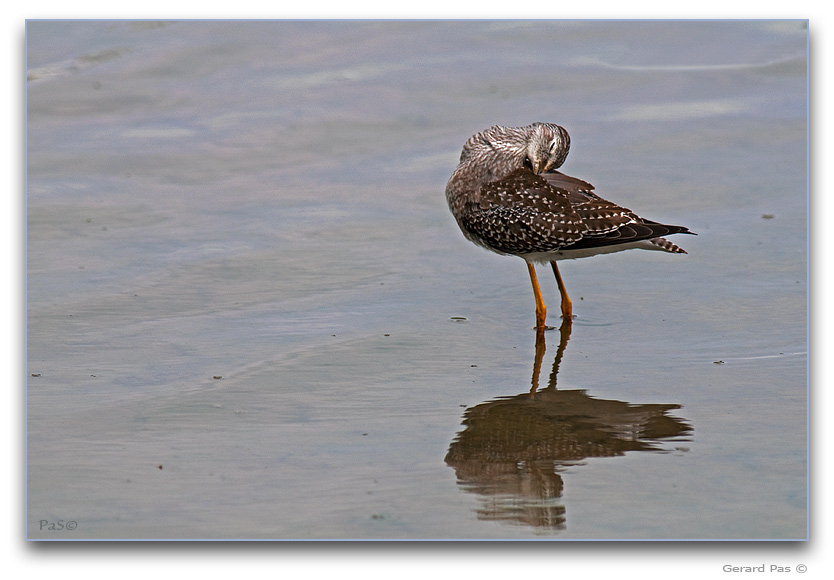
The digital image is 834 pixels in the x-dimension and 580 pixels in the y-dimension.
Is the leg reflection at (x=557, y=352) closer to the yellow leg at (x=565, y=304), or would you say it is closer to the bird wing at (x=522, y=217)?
the yellow leg at (x=565, y=304)

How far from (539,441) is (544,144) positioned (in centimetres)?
251

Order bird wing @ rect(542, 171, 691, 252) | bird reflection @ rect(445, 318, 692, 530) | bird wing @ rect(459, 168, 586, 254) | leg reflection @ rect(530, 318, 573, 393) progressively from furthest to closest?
bird wing @ rect(459, 168, 586, 254), bird wing @ rect(542, 171, 691, 252), leg reflection @ rect(530, 318, 573, 393), bird reflection @ rect(445, 318, 692, 530)

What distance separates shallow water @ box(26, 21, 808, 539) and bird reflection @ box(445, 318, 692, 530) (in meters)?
0.02

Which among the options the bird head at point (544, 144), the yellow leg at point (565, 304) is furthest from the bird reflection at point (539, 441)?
Answer: the bird head at point (544, 144)

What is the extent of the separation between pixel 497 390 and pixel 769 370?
1.39 m

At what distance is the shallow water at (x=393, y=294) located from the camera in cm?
419

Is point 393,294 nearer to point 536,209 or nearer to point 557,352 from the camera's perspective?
point 536,209

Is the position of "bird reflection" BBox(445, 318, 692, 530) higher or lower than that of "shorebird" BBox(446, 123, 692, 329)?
lower

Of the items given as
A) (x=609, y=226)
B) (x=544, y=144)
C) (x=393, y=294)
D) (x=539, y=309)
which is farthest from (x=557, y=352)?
(x=544, y=144)

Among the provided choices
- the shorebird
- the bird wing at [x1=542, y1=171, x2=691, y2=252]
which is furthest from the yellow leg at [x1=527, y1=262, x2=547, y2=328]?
the bird wing at [x1=542, y1=171, x2=691, y2=252]

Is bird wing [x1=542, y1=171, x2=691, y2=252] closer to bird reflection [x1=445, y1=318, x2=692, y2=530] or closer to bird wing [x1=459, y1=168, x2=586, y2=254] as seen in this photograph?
bird wing [x1=459, y1=168, x2=586, y2=254]

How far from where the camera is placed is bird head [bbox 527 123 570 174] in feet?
21.4
